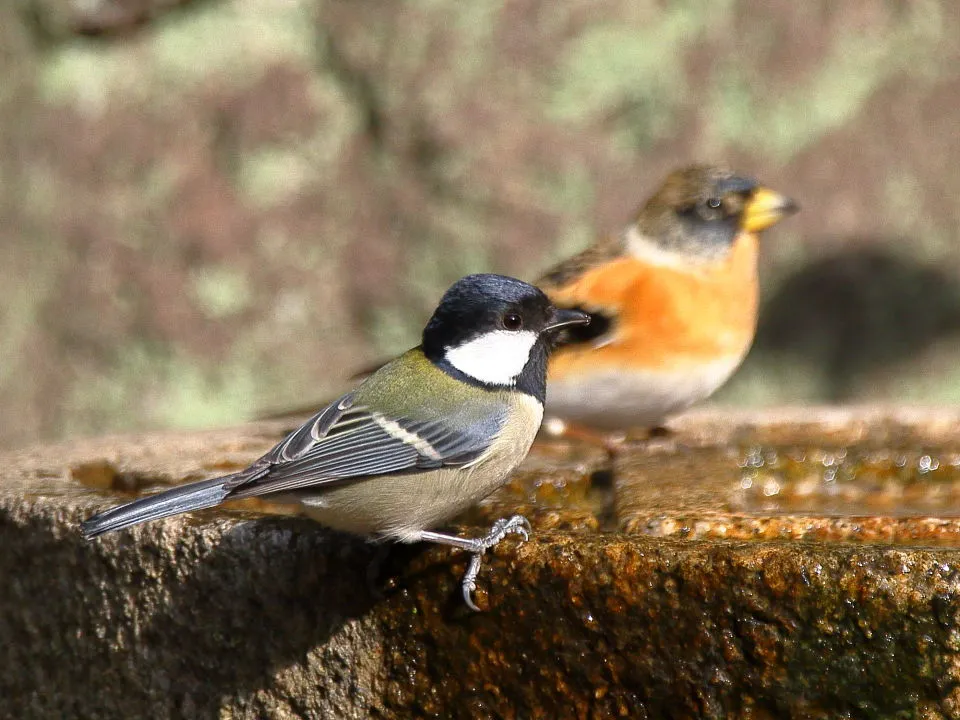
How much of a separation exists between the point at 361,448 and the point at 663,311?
198 cm

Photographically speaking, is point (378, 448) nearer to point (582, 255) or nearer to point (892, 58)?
point (582, 255)

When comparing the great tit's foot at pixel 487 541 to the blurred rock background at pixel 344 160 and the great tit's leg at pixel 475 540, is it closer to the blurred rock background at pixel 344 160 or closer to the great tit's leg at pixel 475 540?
the great tit's leg at pixel 475 540

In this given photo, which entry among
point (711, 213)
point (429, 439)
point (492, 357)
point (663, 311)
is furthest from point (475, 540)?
point (711, 213)

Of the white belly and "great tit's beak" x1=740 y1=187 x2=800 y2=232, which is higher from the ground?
"great tit's beak" x1=740 y1=187 x2=800 y2=232

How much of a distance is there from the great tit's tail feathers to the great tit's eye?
0.75 metres

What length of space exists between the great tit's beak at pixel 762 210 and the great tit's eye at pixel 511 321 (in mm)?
1990

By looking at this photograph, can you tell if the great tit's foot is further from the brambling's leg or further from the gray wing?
the brambling's leg

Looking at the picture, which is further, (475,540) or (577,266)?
(577,266)

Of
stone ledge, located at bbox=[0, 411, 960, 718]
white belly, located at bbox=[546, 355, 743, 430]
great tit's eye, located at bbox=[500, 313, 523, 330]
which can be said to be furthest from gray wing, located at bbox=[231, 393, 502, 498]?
white belly, located at bbox=[546, 355, 743, 430]

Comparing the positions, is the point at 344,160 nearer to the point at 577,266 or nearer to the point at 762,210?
the point at 577,266

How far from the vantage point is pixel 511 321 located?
10.3ft

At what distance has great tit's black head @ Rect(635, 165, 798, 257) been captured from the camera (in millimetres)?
4883

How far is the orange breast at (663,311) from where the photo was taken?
454 centimetres

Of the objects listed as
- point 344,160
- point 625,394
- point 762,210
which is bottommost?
point 625,394
